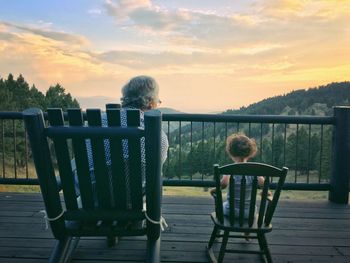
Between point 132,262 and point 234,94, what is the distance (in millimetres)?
7066

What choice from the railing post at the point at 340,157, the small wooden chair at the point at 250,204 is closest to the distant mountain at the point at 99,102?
the small wooden chair at the point at 250,204

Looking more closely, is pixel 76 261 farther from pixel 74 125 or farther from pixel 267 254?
pixel 267 254

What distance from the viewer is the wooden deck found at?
10.2ft

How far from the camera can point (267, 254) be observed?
2.86 metres

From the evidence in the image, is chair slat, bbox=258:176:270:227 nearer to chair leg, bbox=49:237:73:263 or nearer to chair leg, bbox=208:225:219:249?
chair leg, bbox=208:225:219:249

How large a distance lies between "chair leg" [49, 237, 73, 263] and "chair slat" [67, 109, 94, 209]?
414 millimetres

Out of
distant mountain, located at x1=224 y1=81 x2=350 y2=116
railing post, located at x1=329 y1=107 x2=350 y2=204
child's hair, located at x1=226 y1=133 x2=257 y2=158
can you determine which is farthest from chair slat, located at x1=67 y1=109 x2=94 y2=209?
distant mountain, located at x1=224 y1=81 x2=350 y2=116

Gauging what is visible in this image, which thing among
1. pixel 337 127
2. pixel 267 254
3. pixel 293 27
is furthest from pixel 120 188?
pixel 293 27

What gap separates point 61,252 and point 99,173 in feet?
2.37

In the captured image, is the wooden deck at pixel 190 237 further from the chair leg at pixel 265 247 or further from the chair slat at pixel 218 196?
the chair slat at pixel 218 196

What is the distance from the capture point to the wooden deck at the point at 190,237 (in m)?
3.11

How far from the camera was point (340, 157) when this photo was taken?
4613 millimetres

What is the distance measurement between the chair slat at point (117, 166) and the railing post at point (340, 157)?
9.63ft

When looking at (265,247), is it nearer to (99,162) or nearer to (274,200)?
(274,200)
